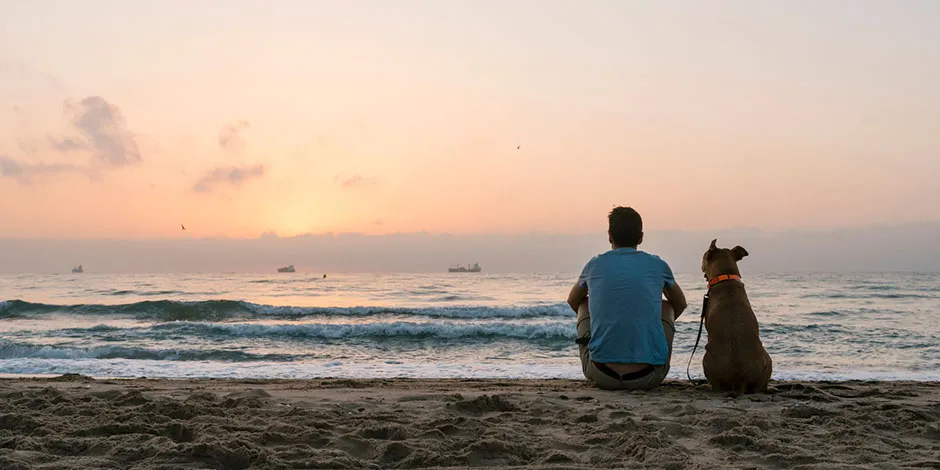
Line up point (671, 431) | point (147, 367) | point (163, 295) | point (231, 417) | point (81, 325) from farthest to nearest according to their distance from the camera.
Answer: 1. point (163, 295)
2. point (81, 325)
3. point (147, 367)
4. point (231, 417)
5. point (671, 431)

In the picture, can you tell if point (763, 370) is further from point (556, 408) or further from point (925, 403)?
point (556, 408)

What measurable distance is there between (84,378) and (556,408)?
17.1 ft

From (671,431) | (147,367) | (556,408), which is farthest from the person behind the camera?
(147,367)

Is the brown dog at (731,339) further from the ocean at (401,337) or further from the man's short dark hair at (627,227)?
the ocean at (401,337)

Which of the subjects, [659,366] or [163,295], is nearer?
[659,366]

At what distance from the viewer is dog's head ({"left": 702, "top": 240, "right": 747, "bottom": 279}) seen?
4973mm

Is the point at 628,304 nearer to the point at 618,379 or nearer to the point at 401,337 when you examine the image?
the point at 618,379

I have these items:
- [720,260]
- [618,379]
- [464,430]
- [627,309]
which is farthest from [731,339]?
[464,430]

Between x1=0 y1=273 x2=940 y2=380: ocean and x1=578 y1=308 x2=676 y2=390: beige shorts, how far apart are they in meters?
3.09

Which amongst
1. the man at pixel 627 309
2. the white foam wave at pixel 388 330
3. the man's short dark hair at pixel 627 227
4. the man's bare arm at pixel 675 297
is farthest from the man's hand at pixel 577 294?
the white foam wave at pixel 388 330

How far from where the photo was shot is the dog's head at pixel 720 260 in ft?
16.3

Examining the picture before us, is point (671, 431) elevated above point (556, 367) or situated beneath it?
elevated above

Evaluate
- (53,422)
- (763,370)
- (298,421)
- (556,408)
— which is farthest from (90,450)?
(763,370)

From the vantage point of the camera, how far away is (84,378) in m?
6.76
